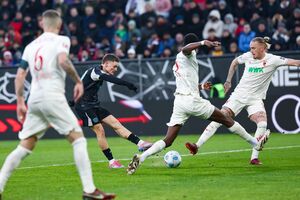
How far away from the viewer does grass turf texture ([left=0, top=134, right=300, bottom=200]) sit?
10.9 meters

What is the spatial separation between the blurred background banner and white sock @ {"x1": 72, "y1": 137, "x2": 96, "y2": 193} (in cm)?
1290

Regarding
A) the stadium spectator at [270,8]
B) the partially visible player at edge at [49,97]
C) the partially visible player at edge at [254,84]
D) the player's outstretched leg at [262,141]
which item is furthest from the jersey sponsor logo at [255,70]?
the stadium spectator at [270,8]

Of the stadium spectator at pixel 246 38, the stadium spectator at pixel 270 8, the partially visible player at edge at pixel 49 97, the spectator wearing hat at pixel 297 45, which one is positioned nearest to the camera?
the partially visible player at edge at pixel 49 97

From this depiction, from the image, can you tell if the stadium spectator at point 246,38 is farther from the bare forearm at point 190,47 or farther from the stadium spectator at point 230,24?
the bare forearm at point 190,47

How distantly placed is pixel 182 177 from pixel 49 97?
351 cm

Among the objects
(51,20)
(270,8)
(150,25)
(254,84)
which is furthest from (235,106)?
(150,25)

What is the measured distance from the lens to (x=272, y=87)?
22.5 meters

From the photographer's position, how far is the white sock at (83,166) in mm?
9906

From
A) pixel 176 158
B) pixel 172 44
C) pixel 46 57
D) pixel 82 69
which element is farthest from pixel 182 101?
pixel 172 44

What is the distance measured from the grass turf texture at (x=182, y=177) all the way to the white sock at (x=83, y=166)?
0.83 metres

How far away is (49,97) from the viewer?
399 inches

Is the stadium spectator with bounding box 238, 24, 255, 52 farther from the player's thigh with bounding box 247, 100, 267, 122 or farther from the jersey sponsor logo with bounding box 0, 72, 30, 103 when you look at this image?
the player's thigh with bounding box 247, 100, 267, 122

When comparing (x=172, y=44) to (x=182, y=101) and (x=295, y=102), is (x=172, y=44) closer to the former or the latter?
(x=295, y=102)

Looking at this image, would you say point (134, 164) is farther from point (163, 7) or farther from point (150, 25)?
point (163, 7)
